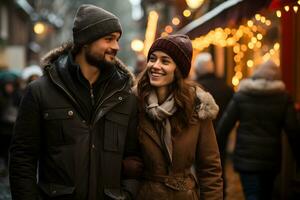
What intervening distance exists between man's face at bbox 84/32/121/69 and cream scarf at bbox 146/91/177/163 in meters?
0.43

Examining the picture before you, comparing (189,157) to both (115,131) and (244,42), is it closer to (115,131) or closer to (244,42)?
(115,131)

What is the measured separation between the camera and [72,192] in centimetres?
370

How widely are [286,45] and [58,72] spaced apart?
20.5 ft

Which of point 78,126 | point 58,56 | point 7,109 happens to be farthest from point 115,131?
point 7,109

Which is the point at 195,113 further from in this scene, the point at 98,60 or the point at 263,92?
the point at 263,92

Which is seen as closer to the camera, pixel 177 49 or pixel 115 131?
pixel 115 131

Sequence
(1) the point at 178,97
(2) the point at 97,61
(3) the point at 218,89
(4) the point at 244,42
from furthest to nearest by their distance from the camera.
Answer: (4) the point at 244,42 → (3) the point at 218,89 → (1) the point at 178,97 → (2) the point at 97,61

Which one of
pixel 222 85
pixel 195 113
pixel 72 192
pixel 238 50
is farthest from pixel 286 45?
pixel 72 192

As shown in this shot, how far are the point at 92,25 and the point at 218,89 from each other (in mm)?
4612

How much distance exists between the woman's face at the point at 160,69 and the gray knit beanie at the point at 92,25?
13.7 inches

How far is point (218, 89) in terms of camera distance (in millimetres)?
8305

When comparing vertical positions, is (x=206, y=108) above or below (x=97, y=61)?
below

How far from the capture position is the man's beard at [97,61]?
12.7 feet

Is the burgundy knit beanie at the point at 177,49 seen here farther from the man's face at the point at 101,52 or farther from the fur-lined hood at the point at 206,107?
the man's face at the point at 101,52
